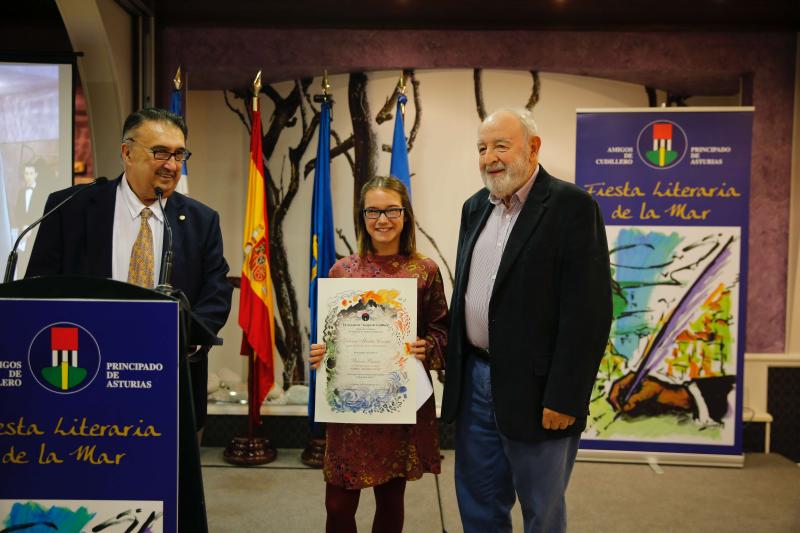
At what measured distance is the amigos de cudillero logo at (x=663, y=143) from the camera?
11.5ft

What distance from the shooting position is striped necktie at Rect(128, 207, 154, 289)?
167cm

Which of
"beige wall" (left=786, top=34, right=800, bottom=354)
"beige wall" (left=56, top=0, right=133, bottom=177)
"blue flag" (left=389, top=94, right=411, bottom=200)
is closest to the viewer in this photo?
"beige wall" (left=56, top=0, right=133, bottom=177)

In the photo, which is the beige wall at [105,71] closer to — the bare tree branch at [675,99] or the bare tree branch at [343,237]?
the bare tree branch at [343,237]

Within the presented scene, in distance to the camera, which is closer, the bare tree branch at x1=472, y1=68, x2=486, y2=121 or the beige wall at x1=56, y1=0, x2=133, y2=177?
the beige wall at x1=56, y1=0, x2=133, y2=177

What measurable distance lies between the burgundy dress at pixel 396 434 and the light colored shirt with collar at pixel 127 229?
54 cm

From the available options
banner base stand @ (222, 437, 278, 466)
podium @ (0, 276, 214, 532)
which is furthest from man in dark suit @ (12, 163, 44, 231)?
podium @ (0, 276, 214, 532)

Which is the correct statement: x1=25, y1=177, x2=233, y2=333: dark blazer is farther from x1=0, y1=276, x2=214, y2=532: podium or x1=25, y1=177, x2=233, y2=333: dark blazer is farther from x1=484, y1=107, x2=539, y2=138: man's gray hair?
x1=484, y1=107, x2=539, y2=138: man's gray hair

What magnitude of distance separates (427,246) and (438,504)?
1.74 m

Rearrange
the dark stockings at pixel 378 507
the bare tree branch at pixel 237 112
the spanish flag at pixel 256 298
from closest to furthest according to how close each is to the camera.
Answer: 1. the dark stockings at pixel 378 507
2. the spanish flag at pixel 256 298
3. the bare tree branch at pixel 237 112

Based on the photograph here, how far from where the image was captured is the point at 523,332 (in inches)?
67.1

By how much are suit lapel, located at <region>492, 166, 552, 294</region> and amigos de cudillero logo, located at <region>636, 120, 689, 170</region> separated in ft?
6.72

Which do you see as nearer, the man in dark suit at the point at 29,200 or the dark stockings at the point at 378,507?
the dark stockings at the point at 378,507

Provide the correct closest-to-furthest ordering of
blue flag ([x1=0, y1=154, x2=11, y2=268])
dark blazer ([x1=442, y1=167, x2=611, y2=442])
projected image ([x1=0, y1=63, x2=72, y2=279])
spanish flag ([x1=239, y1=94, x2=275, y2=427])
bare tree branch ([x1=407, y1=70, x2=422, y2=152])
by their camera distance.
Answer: dark blazer ([x1=442, y1=167, x2=611, y2=442]) → projected image ([x1=0, y1=63, x2=72, y2=279]) → blue flag ([x1=0, y1=154, x2=11, y2=268]) → spanish flag ([x1=239, y1=94, x2=275, y2=427]) → bare tree branch ([x1=407, y1=70, x2=422, y2=152])

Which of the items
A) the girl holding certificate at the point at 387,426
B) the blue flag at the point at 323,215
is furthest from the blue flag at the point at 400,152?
the girl holding certificate at the point at 387,426
